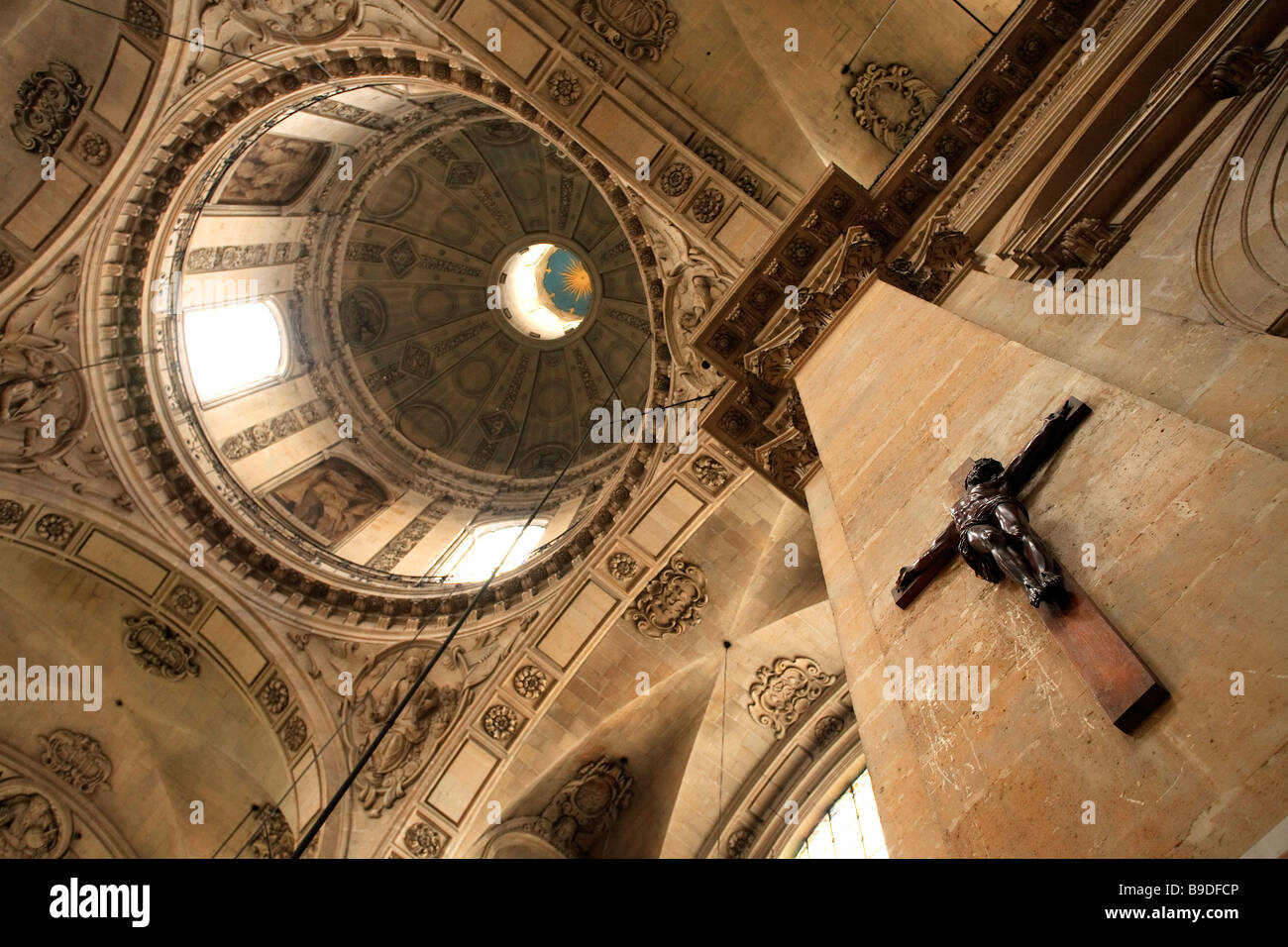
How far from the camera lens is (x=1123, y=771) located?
2426 millimetres

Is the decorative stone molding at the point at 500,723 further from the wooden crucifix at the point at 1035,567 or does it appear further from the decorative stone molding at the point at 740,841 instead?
the wooden crucifix at the point at 1035,567

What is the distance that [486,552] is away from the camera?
16.0 meters

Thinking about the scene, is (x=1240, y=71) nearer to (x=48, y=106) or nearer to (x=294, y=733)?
(x=294, y=733)

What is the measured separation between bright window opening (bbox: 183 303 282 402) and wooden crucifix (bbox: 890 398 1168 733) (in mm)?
13485

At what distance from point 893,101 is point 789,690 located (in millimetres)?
7299

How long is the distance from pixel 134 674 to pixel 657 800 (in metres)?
8.44

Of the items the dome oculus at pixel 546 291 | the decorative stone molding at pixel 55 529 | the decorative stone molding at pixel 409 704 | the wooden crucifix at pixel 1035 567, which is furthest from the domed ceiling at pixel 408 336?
the wooden crucifix at pixel 1035 567

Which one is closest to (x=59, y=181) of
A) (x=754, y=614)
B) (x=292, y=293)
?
(x=292, y=293)

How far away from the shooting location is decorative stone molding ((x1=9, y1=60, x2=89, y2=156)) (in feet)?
40.7

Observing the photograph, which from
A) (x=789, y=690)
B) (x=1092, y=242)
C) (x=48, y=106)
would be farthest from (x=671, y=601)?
(x=48, y=106)

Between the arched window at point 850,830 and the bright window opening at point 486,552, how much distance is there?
248 inches

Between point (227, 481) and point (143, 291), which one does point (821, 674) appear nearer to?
point (227, 481)

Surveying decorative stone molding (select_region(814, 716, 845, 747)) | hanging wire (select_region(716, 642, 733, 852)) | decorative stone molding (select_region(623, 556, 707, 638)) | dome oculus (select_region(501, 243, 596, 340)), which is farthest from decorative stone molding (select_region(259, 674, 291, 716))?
dome oculus (select_region(501, 243, 596, 340))

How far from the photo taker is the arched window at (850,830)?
357 inches
